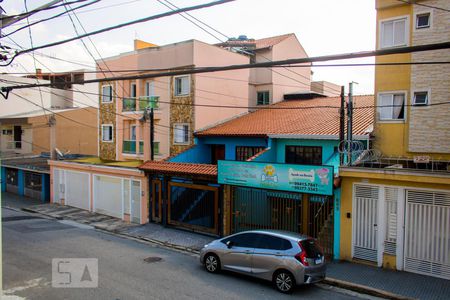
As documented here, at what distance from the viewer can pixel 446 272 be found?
11820 mm

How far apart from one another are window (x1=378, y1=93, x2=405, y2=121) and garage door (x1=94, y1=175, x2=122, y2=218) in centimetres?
1380

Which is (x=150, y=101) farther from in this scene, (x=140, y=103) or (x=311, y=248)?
(x=311, y=248)

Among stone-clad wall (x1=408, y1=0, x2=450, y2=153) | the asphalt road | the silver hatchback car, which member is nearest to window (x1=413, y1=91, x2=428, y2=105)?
stone-clad wall (x1=408, y1=0, x2=450, y2=153)

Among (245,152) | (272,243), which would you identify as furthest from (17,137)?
(272,243)

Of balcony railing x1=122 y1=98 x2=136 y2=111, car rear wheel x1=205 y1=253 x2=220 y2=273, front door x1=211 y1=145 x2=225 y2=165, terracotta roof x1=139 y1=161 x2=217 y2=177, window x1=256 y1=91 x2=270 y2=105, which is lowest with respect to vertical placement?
car rear wheel x1=205 y1=253 x2=220 y2=273

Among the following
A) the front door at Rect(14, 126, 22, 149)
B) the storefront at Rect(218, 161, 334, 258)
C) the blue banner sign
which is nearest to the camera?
the blue banner sign

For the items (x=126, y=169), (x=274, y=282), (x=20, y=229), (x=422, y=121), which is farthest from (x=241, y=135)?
(x=20, y=229)

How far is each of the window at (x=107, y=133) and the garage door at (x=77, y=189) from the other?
11.6 ft

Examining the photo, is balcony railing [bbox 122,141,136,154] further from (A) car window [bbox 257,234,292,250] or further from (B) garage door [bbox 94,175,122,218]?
(A) car window [bbox 257,234,292,250]

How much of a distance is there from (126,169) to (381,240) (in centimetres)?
1328

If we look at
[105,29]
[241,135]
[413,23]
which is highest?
[413,23]

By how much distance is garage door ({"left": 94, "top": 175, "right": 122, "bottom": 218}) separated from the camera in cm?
2162

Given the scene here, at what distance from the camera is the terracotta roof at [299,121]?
18.4 metres

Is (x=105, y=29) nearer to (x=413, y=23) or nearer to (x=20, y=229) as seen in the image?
(x=413, y=23)
